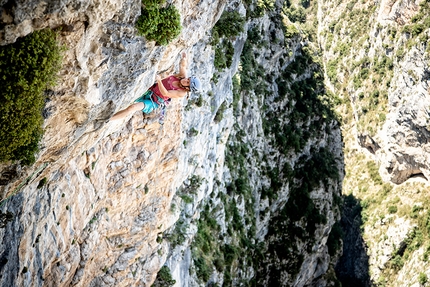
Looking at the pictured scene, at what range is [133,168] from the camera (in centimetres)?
1623

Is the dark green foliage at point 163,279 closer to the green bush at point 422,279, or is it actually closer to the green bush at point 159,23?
the green bush at point 159,23

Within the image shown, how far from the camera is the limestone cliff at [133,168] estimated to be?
862 centimetres

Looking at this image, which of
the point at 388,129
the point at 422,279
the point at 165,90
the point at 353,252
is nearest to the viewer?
the point at 165,90

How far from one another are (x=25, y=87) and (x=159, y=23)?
3959mm

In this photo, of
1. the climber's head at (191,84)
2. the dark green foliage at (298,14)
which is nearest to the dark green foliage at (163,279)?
the climber's head at (191,84)

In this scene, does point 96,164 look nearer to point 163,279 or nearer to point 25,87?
point 25,87

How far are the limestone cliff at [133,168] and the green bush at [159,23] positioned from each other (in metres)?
0.24

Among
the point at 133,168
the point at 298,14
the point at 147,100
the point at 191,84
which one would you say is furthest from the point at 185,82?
the point at 298,14

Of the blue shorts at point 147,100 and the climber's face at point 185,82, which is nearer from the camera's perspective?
the climber's face at point 185,82

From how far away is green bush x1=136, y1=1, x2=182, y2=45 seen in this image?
9492 millimetres

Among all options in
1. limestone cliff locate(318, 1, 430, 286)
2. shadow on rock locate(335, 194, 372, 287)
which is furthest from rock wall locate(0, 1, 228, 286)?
shadow on rock locate(335, 194, 372, 287)

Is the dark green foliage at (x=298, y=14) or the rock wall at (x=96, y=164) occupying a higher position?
the rock wall at (x=96, y=164)

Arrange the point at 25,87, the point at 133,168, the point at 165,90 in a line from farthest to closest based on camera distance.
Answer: the point at 133,168 < the point at 165,90 < the point at 25,87

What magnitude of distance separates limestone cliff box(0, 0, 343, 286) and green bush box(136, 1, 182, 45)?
0.24 m
